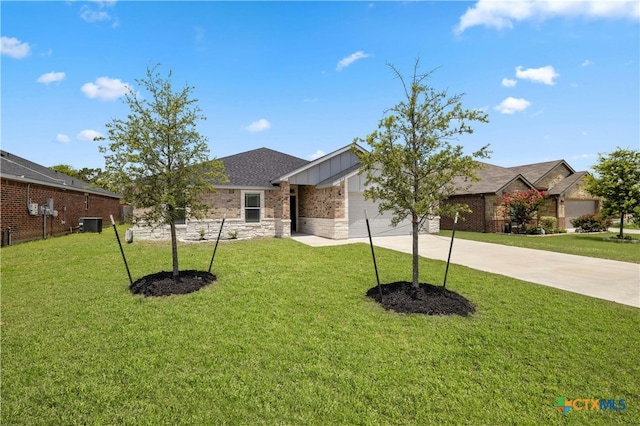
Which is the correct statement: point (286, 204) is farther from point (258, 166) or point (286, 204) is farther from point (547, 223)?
point (547, 223)

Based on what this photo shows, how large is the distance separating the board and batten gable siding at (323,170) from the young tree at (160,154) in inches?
358

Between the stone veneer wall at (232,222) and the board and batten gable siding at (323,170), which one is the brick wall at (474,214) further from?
the stone veneer wall at (232,222)

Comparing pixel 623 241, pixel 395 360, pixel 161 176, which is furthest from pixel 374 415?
pixel 623 241

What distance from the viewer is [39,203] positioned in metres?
16.0

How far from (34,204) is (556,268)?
22.9m

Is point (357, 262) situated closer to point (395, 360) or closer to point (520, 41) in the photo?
point (395, 360)

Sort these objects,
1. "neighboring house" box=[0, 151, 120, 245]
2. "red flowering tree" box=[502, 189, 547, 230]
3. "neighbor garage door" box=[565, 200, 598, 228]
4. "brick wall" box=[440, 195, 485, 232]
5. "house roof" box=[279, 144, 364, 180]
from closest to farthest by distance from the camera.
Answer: "neighboring house" box=[0, 151, 120, 245]
"house roof" box=[279, 144, 364, 180]
"red flowering tree" box=[502, 189, 547, 230]
"brick wall" box=[440, 195, 485, 232]
"neighbor garage door" box=[565, 200, 598, 228]

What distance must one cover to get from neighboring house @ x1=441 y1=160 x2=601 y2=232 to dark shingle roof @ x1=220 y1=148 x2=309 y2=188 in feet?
39.4

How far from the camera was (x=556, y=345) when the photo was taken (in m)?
4.06

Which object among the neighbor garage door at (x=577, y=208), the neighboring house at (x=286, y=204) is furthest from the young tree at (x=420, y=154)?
the neighbor garage door at (x=577, y=208)

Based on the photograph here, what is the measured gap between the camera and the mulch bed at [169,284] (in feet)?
20.9

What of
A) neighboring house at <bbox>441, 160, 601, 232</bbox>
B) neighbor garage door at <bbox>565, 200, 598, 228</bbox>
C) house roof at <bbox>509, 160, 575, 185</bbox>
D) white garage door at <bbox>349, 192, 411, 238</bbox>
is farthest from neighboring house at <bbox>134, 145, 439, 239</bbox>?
neighbor garage door at <bbox>565, 200, 598, 228</bbox>

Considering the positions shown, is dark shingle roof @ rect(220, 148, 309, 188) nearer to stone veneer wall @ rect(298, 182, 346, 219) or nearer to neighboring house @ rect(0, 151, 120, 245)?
stone veneer wall @ rect(298, 182, 346, 219)

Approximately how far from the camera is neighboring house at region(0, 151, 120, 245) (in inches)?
539
